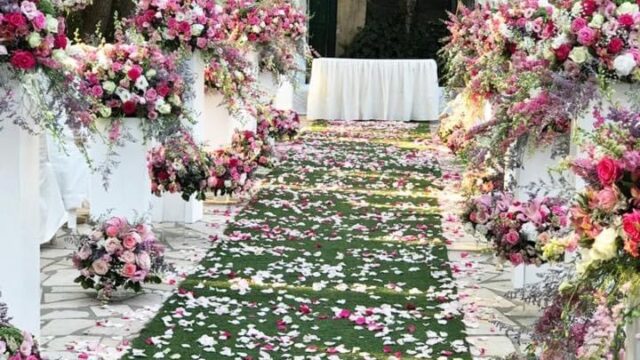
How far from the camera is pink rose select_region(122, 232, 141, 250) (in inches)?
244

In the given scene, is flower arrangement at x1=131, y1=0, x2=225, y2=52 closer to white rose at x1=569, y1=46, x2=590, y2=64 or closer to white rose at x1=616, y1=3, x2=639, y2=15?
white rose at x1=569, y1=46, x2=590, y2=64

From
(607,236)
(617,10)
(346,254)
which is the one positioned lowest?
(346,254)

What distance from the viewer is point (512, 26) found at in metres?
7.63

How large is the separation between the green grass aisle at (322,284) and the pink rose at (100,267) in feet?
1.39

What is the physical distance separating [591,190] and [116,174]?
15.4ft

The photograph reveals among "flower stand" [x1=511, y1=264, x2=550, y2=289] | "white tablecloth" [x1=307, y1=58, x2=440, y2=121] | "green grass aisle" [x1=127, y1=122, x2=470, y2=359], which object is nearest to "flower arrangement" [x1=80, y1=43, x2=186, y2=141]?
"green grass aisle" [x1=127, y1=122, x2=470, y2=359]

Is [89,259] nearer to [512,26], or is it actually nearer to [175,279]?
[175,279]

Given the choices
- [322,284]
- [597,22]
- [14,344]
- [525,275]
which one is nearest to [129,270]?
[322,284]

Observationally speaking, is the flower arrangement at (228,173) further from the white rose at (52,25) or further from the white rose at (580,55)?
the white rose at (52,25)

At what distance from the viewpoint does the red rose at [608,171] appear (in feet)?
9.57

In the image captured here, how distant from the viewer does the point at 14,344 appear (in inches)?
147

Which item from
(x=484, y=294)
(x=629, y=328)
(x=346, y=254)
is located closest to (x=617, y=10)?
(x=484, y=294)

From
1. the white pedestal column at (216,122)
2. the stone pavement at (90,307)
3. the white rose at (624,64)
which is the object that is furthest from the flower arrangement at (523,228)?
the white pedestal column at (216,122)

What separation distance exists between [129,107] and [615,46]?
3328mm
